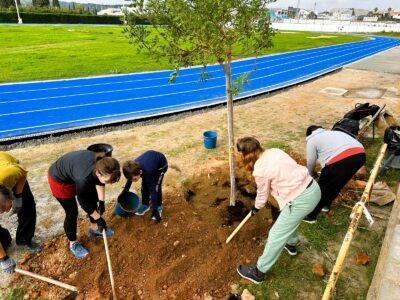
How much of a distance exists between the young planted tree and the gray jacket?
51.9 inches

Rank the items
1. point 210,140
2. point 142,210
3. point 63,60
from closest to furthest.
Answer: point 142,210, point 210,140, point 63,60

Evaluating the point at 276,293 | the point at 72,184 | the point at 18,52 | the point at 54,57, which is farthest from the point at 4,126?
the point at 18,52

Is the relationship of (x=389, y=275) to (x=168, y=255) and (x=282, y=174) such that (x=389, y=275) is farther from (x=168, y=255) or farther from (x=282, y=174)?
(x=168, y=255)

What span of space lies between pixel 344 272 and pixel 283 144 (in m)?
3.82

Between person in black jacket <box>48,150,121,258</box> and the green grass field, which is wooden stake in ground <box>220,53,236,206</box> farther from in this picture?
the green grass field

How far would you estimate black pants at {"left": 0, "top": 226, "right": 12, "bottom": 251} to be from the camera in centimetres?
404

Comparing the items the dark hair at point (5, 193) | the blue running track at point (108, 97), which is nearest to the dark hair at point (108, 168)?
the dark hair at point (5, 193)

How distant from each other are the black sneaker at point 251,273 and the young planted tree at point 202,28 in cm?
213

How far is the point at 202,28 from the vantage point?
3.54 metres

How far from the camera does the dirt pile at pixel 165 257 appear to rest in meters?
3.58

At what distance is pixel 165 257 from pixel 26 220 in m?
1.83

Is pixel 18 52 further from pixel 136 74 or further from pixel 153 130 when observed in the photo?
pixel 153 130

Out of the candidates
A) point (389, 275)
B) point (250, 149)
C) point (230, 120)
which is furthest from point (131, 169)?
point (389, 275)

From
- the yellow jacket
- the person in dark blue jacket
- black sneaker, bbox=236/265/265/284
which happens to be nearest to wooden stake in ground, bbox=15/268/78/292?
the yellow jacket
